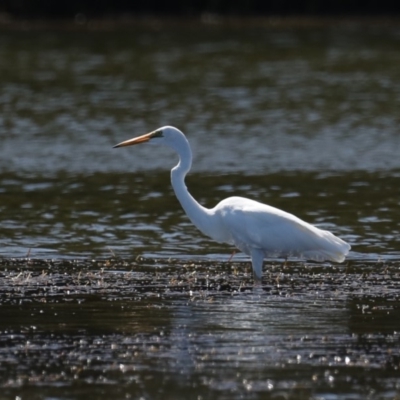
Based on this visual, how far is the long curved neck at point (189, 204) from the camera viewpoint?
37.2 feet

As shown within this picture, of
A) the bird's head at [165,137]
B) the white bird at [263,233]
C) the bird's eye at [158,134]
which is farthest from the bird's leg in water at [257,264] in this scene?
the bird's eye at [158,134]

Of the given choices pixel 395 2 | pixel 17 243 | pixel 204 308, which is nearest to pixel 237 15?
pixel 395 2

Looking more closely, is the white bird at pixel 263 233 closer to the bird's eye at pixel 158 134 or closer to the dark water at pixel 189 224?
the dark water at pixel 189 224

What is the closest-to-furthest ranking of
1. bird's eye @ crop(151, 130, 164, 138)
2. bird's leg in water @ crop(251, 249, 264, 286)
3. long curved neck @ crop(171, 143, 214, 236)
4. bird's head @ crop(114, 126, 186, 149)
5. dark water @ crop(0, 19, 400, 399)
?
dark water @ crop(0, 19, 400, 399), bird's leg in water @ crop(251, 249, 264, 286), long curved neck @ crop(171, 143, 214, 236), bird's head @ crop(114, 126, 186, 149), bird's eye @ crop(151, 130, 164, 138)

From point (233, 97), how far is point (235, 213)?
16.8 m

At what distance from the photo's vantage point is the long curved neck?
11.3 metres

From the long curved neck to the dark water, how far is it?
1.63ft

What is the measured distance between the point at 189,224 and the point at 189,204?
3362 mm

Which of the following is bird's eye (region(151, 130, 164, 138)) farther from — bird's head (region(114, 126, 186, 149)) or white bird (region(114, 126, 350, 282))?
white bird (region(114, 126, 350, 282))

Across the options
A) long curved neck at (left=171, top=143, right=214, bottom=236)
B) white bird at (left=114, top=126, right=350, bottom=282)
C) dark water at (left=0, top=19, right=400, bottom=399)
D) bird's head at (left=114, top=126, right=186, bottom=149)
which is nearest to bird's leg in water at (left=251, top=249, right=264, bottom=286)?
white bird at (left=114, top=126, right=350, bottom=282)

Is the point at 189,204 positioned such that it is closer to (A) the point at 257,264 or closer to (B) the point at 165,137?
(B) the point at 165,137

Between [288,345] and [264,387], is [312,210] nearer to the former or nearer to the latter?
[288,345]

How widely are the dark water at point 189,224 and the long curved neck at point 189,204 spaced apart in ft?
1.63

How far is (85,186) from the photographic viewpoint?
17.7 metres
